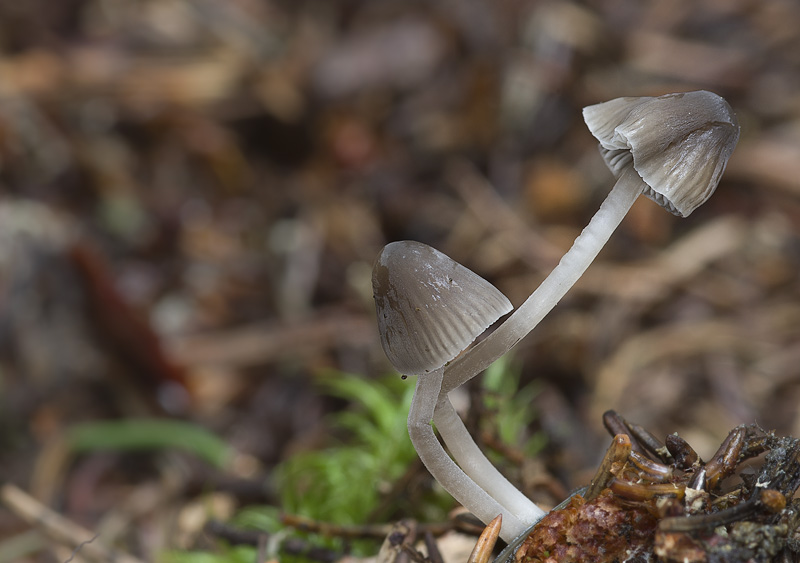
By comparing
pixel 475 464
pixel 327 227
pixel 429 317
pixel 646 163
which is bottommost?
pixel 327 227

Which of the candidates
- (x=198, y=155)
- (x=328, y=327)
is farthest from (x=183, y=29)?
(x=328, y=327)

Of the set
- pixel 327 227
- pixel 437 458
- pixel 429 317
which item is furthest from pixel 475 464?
pixel 327 227

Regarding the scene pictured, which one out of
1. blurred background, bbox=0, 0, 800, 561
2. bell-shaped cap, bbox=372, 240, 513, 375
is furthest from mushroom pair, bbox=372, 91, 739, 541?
blurred background, bbox=0, 0, 800, 561

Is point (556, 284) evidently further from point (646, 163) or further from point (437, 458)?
point (437, 458)

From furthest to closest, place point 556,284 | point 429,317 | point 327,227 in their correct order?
point 327,227
point 556,284
point 429,317

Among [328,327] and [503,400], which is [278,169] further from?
[503,400]

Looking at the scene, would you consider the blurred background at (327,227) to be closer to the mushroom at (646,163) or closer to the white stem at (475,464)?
the white stem at (475,464)

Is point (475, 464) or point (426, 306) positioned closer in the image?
point (426, 306)

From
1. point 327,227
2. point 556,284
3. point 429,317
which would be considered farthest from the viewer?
point 327,227
